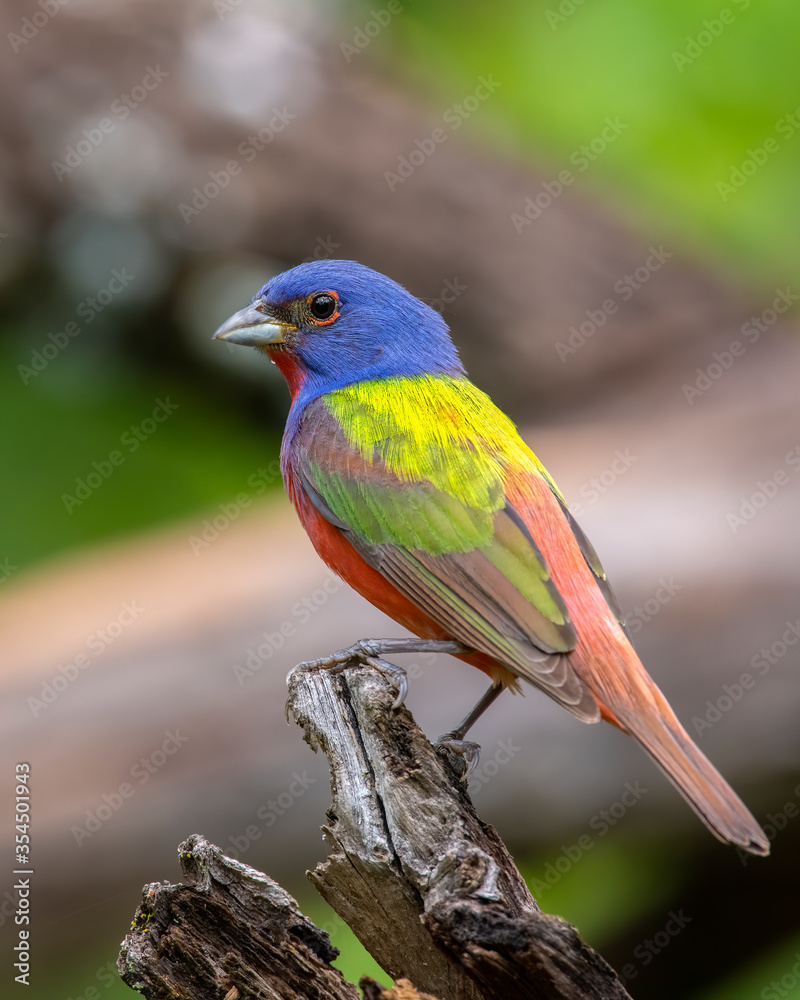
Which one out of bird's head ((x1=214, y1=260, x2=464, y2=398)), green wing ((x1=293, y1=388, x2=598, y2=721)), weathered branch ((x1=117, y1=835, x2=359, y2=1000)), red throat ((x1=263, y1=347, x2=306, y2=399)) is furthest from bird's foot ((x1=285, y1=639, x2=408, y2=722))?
red throat ((x1=263, y1=347, x2=306, y2=399))

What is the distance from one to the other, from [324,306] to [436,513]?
1.25 m

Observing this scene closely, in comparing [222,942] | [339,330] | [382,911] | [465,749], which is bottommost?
[382,911]

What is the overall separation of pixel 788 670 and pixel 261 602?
3188mm

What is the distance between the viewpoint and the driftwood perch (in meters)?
2.69

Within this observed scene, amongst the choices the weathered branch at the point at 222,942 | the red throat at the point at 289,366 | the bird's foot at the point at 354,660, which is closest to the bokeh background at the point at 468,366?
the red throat at the point at 289,366

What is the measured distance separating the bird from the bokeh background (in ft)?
6.61

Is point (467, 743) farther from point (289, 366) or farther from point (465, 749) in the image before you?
point (289, 366)

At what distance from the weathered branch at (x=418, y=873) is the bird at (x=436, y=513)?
1.45ft

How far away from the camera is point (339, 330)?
191 inches

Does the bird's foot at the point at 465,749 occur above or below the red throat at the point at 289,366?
below

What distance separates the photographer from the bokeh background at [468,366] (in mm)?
6020

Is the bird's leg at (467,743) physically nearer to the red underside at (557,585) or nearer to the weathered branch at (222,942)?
Answer: the red underside at (557,585)

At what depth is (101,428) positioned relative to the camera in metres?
8.68

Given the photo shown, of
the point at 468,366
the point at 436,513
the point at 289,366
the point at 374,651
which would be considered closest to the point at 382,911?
the point at 374,651
